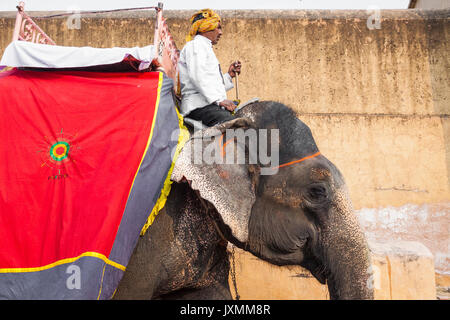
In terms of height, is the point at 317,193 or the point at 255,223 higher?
the point at 317,193

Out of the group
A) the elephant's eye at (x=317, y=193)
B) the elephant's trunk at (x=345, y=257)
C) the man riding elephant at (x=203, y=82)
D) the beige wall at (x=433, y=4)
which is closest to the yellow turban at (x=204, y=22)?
the man riding elephant at (x=203, y=82)

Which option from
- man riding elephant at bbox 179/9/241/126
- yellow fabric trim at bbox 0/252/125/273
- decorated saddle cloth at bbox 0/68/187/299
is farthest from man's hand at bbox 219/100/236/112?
yellow fabric trim at bbox 0/252/125/273

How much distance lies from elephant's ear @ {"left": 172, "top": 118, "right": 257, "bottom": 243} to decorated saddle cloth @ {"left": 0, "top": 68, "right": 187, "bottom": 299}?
0.36 ft

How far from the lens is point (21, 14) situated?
2461 millimetres

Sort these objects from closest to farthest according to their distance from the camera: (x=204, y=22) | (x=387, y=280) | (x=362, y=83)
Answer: (x=204, y=22) < (x=387, y=280) < (x=362, y=83)

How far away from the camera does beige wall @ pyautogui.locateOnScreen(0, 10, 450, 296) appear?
4418mm

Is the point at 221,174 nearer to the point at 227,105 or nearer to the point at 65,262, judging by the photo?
the point at 227,105

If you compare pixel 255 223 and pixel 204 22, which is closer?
pixel 255 223

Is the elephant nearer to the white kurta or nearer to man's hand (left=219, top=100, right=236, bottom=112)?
man's hand (left=219, top=100, right=236, bottom=112)

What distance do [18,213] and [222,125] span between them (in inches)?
36.0

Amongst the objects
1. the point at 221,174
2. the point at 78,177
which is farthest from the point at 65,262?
the point at 221,174

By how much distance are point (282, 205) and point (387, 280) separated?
5.34ft

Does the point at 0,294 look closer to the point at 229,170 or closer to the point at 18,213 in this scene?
the point at 18,213

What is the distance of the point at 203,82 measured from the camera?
2174 mm
